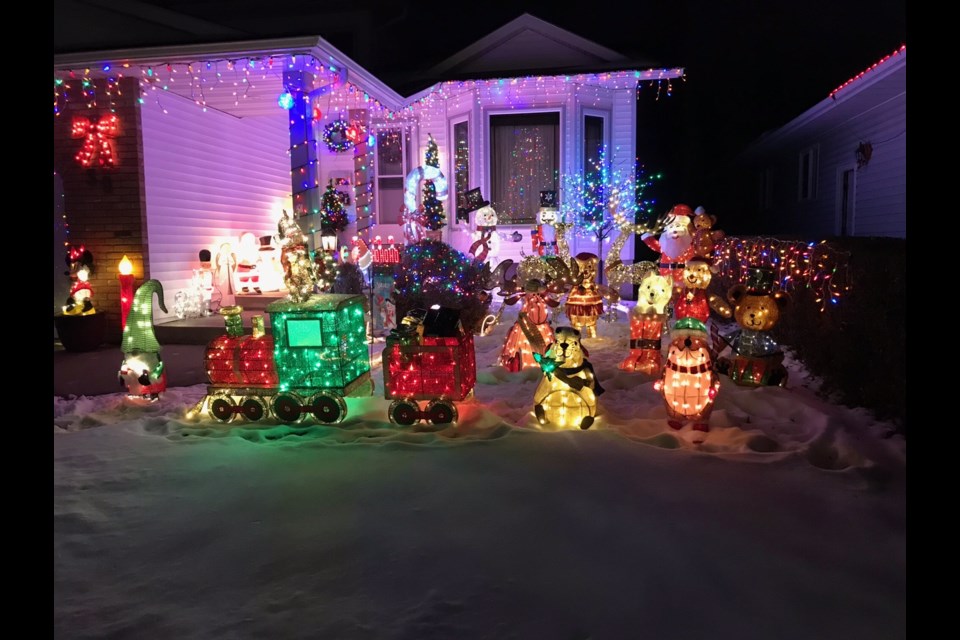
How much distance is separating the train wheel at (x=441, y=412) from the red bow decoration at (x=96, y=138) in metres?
7.91

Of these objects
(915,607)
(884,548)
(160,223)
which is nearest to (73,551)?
(915,607)

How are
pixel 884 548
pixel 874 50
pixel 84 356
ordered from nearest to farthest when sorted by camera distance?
pixel 884 548 → pixel 84 356 → pixel 874 50

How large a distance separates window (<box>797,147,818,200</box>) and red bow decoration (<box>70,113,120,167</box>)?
1697 cm

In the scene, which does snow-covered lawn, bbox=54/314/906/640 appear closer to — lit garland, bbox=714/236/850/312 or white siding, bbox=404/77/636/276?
lit garland, bbox=714/236/850/312

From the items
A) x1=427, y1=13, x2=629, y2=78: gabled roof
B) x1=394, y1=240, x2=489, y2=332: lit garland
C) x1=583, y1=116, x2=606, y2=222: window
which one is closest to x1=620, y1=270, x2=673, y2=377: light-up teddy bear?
x1=394, y1=240, x2=489, y2=332: lit garland

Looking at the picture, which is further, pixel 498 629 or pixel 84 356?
pixel 84 356

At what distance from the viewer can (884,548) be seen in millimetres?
3135

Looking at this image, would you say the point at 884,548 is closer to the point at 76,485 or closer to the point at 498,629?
the point at 498,629

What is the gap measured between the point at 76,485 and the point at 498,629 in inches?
127

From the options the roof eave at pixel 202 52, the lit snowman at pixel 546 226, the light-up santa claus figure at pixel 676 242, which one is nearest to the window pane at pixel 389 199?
the lit snowman at pixel 546 226

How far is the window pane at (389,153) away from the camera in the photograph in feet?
52.4

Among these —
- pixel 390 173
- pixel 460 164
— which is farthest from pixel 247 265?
pixel 460 164

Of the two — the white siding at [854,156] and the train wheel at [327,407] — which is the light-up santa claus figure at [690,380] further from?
the white siding at [854,156]

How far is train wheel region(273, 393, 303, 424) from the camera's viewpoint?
5.45m
